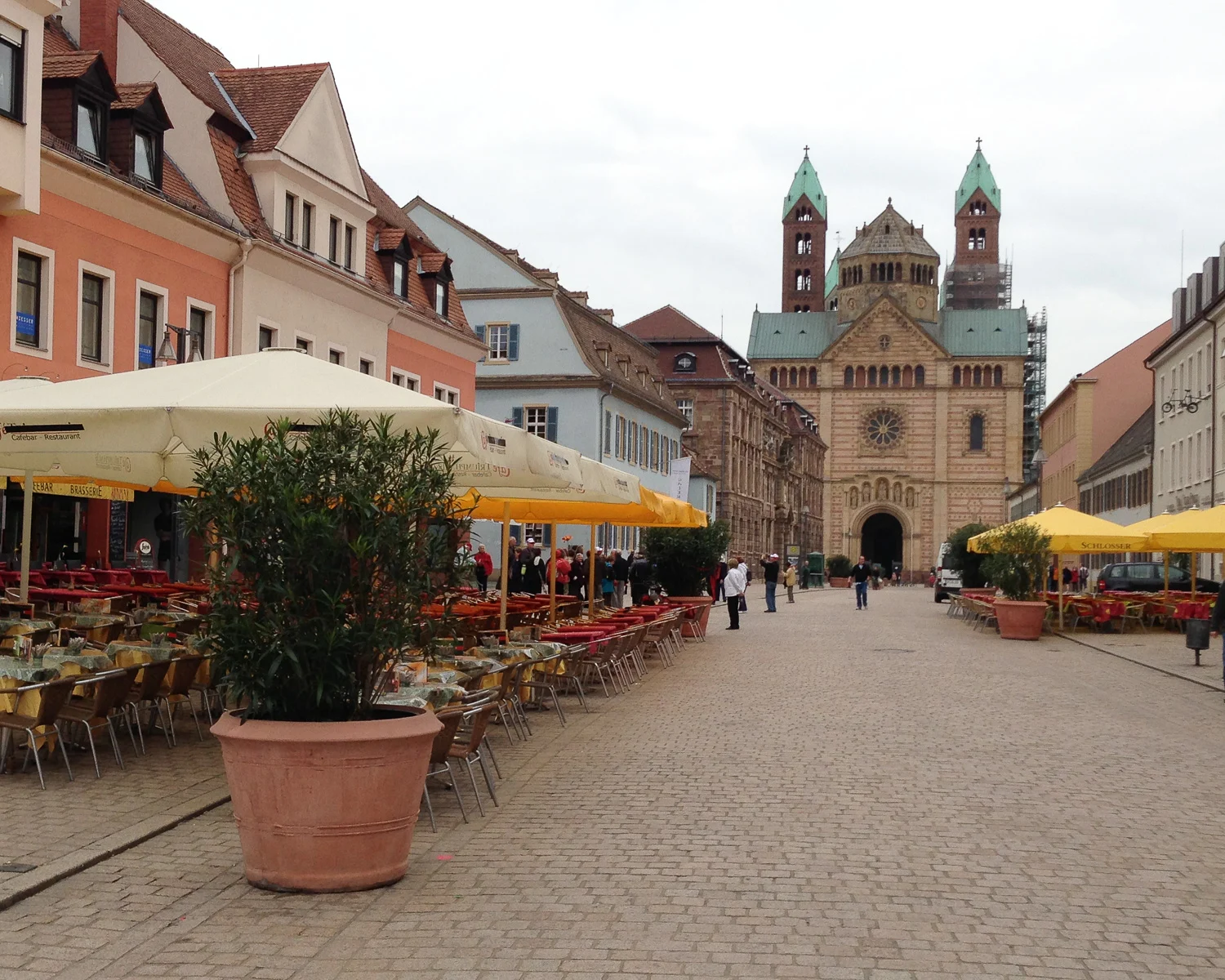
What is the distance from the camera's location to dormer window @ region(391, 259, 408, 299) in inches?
1318

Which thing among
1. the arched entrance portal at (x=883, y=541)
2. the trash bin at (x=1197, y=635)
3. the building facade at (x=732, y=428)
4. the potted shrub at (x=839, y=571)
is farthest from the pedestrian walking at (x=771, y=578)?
the arched entrance portal at (x=883, y=541)

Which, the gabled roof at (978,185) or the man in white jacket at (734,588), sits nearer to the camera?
the man in white jacket at (734,588)

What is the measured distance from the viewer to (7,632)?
464 inches

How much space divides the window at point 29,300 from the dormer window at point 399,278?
1206 cm

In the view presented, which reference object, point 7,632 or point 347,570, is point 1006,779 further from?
point 7,632

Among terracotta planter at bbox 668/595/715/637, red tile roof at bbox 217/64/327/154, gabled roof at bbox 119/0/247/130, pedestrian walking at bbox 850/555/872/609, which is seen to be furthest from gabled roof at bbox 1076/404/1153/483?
gabled roof at bbox 119/0/247/130

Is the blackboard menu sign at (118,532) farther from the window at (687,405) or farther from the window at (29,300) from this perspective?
the window at (687,405)

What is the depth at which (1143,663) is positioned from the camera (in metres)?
21.6

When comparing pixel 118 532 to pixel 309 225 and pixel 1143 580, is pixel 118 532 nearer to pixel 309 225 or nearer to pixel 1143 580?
pixel 309 225

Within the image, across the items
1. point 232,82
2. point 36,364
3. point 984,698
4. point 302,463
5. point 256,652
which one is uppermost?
point 232,82

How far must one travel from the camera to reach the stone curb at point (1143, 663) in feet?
58.0

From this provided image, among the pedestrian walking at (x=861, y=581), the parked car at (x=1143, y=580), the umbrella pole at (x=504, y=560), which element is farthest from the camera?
the pedestrian walking at (x=861, y=581)

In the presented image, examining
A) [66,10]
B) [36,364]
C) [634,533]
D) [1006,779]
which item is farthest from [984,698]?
[634,533]

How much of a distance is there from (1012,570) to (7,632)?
21.5 meters
